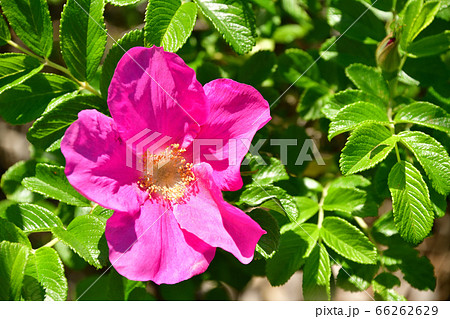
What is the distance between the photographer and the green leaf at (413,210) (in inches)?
53.7

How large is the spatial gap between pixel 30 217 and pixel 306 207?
3.18 feet

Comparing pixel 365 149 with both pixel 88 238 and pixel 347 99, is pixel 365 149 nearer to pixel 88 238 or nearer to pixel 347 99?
pixel 347 99

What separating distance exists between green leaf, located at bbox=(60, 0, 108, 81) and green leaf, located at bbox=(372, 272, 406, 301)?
50.4 inches

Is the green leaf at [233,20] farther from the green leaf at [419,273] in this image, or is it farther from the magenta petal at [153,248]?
the green leaf at [419,273]

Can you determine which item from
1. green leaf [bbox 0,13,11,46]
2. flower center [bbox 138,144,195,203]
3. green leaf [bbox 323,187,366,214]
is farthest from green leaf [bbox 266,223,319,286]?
green leaf [bbox 0,13,11,46]

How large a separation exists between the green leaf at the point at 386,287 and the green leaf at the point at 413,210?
35cm

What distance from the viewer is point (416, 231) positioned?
4.50ft

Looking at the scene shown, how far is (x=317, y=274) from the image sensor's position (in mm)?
1540

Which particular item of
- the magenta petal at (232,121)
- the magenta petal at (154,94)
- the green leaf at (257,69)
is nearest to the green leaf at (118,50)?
the magenta petal at (154,94)

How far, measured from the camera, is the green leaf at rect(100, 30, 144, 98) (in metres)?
1.38
